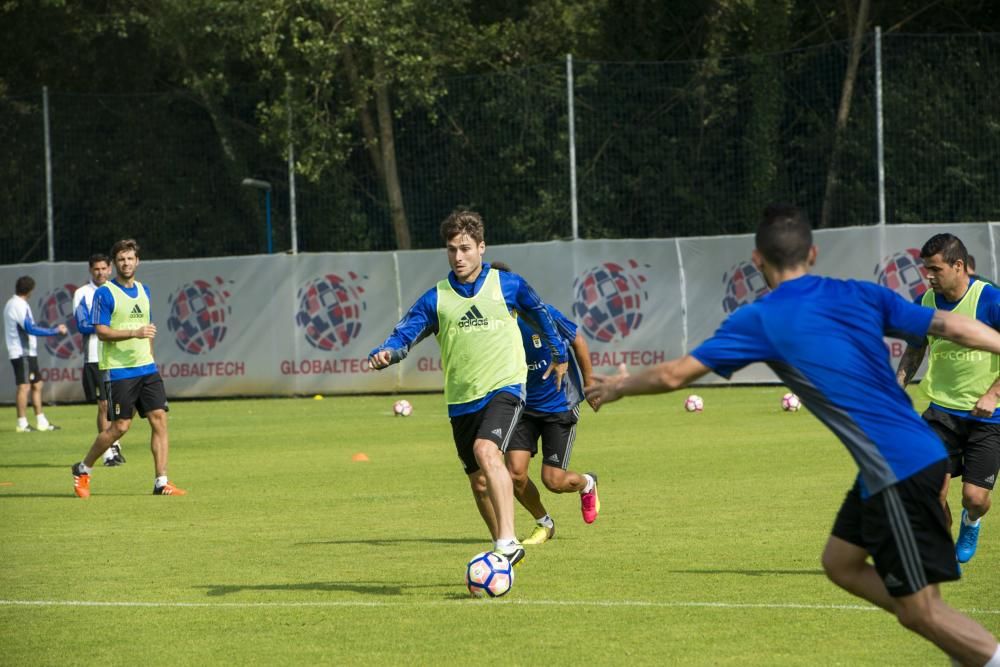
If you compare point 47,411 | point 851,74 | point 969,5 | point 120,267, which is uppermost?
point 969,5

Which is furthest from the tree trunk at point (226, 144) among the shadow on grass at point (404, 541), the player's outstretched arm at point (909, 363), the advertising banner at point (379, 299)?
the player's outstretched arm at point (909, 363)

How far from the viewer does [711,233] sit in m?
31.3

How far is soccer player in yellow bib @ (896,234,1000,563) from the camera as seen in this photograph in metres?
9.62

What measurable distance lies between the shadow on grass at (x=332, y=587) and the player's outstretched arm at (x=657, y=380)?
313cm

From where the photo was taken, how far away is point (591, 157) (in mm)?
30875

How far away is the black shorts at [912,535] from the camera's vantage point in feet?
19.3

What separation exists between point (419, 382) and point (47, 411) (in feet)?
21.5

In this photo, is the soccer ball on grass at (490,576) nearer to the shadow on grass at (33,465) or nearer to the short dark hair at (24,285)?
the shadow on grass at (33,465)

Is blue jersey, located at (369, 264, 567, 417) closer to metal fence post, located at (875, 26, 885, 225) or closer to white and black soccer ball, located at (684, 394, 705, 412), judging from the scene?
white and black soccer ball, located at (684, 394, 705, 412)

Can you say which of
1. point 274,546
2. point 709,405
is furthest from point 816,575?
point 709,405

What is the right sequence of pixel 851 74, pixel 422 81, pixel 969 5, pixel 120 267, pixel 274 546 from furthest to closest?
pixel 969 5 → pixel 422 81 → pixel 851 74 → pixel 120 267 → pixel 274 546

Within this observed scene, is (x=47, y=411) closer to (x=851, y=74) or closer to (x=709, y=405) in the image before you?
(x=709, y=405)

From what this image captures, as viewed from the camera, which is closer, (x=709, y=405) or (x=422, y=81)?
(x=709, y=405)

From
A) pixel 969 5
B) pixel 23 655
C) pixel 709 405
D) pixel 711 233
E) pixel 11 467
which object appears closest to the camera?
pixel 23 655
